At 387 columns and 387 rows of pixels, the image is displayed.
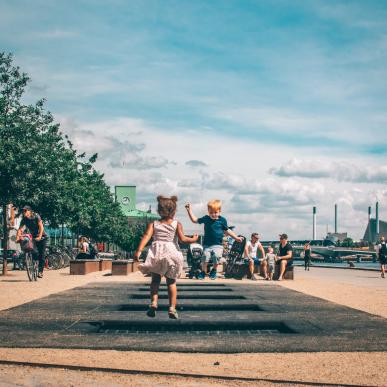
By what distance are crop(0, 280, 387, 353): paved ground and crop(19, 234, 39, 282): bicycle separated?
14.8ft

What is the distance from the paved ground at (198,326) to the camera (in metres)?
6.98

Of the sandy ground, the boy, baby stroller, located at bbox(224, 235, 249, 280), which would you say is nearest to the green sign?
baby stroller, located at bbox(224, 235, 249, 280)

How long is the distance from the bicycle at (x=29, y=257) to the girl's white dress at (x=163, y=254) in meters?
8.97

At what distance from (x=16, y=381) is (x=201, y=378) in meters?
1.41

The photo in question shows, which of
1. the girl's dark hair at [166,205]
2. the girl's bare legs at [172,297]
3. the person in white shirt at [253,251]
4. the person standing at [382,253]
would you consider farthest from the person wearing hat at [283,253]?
the girl's dark hair at [166,205]

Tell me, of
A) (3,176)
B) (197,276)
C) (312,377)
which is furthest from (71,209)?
(312,377)

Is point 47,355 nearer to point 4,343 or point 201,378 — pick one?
point 4,343

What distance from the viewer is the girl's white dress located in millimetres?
8562

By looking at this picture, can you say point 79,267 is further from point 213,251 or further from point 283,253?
point 213,251

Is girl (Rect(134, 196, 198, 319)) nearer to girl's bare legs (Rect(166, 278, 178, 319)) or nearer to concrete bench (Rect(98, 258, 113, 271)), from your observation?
girl's bare legs (Rect(166, 278, 178, 319))

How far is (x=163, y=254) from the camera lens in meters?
8.56

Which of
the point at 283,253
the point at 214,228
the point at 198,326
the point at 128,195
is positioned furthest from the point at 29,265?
the point at 128,195

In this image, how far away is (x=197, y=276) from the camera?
23.1m

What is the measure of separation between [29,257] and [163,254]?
1020 centimetres
